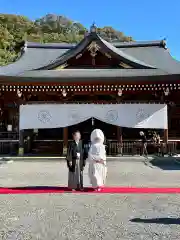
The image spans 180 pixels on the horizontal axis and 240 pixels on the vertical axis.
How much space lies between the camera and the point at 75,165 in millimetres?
8383

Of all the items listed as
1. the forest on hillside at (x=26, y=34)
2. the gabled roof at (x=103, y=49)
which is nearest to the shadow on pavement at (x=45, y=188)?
the gabled roof at (x=103, y=49)

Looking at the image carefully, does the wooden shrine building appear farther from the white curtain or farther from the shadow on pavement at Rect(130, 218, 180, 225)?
the shadow on pavement at Rect(130, 218, 180, 225)

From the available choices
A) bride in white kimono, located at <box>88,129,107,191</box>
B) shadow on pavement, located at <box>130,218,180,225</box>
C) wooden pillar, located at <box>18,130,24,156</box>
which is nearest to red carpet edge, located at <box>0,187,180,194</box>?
bride in white kimono, located at <box>88,129,107,191</box>

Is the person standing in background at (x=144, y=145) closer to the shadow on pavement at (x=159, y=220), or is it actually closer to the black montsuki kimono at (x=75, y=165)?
the black montsuki kimono at (x=75, y=165)

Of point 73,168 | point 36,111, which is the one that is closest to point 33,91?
point 36,111

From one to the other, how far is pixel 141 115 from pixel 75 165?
9.88m

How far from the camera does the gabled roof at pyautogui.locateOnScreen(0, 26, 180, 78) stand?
18891 millimetres

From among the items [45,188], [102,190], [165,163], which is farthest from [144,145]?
[45,188]

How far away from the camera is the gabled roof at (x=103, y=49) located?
744 inches

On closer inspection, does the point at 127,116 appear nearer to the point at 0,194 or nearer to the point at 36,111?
the point at 36,111

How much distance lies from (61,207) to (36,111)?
38.1ft

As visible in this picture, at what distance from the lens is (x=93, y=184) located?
27.6 feet

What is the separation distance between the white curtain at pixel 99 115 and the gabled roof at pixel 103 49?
6.14 ft

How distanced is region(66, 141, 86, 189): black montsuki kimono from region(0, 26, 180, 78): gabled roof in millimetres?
9792
